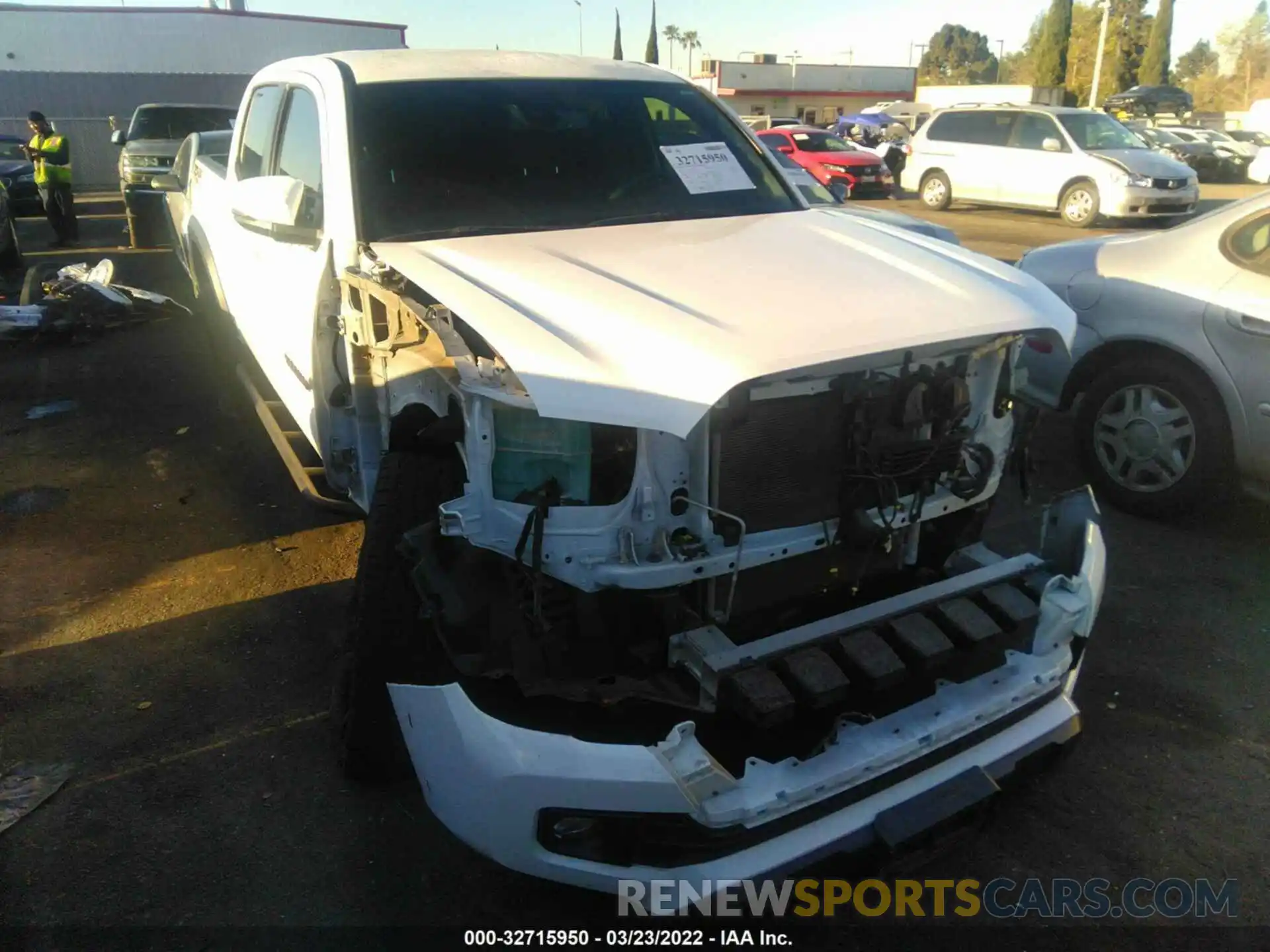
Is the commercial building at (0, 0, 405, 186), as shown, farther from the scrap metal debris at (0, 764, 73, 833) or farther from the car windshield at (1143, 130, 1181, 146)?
the scrap metal debris at (0, 764, 73, 833)

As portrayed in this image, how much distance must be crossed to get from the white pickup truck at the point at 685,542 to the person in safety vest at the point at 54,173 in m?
10.8

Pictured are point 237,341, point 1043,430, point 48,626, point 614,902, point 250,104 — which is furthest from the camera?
point 237,341

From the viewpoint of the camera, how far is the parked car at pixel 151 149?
12.1 metres

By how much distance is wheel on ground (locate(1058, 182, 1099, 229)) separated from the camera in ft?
47.1

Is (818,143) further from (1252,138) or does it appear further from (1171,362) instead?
(1171,362)

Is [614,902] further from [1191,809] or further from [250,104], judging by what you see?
[250,104]

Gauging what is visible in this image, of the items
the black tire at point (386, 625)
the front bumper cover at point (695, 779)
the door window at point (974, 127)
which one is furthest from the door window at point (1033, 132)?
the black tire at point (386, 625)

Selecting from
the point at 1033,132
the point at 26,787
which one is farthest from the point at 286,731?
the point at 1033,132

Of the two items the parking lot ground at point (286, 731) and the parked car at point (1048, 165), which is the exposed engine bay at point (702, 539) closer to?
the parking lot ground at point (286, 731)

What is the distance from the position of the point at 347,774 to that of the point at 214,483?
2.72 meters

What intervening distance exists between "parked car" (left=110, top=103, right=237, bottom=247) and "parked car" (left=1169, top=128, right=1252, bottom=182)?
74.0ft

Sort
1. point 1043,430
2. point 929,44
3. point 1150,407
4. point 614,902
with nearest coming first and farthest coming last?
point 614,902
point 1150,407
point 1043,430
point 929,44

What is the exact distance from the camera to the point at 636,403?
81.0 inches

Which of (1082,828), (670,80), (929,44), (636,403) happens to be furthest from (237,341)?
(929,44)
